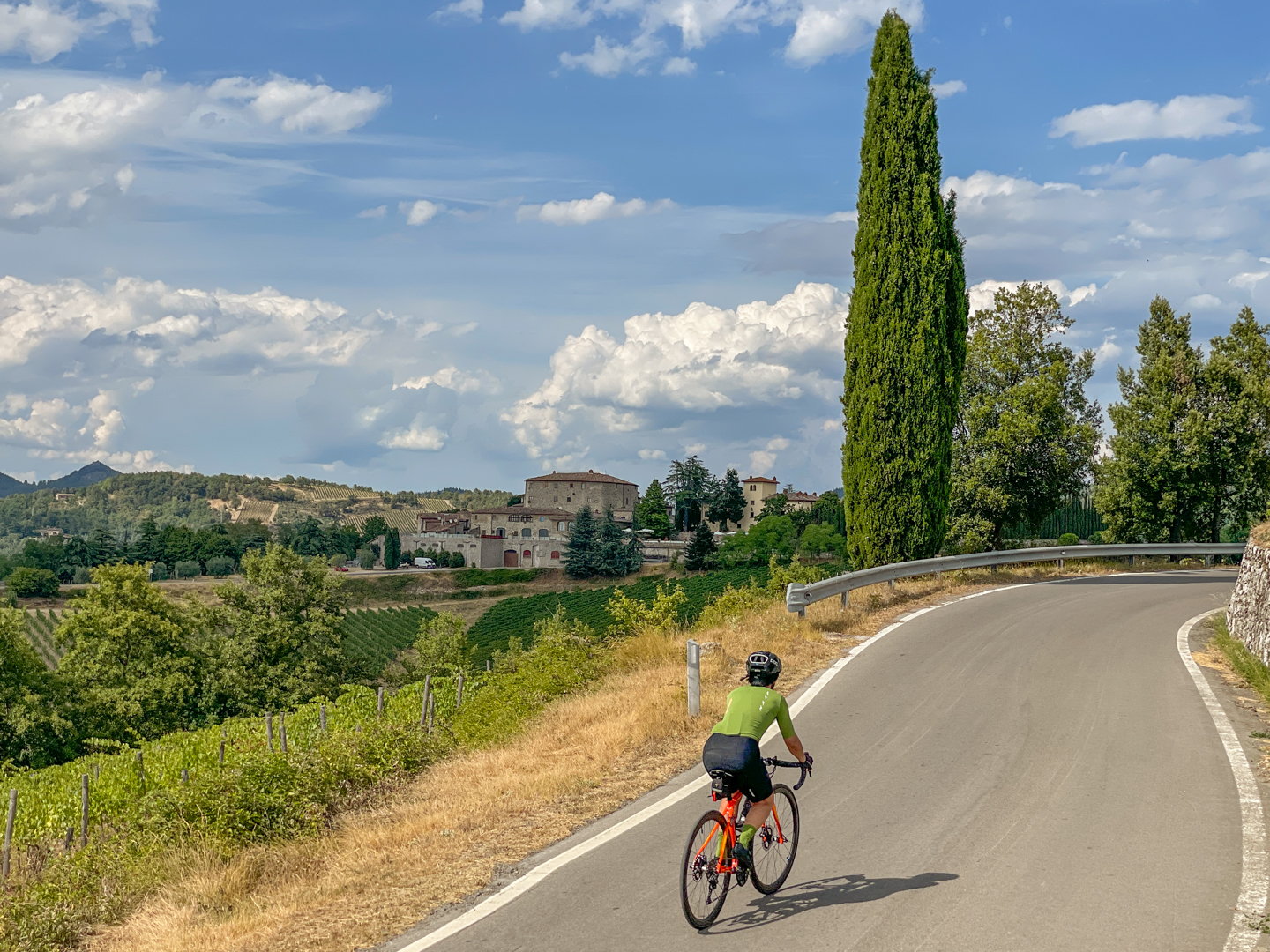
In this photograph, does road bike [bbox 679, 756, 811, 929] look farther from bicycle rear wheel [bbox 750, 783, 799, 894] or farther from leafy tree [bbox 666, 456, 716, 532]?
leafy tree [bbox 666, 456, 716, 532]

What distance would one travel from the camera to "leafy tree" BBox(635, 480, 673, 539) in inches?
5738

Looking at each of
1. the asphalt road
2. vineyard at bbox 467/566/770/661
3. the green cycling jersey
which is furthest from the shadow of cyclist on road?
vineyard at bbox 467/566/770/661

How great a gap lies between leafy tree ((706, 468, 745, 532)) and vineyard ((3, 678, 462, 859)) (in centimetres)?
11997

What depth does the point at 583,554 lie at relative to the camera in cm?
12444

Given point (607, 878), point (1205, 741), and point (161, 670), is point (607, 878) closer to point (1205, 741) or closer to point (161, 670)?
point (1205, 741)

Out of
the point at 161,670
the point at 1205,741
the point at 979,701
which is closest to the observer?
the point at 1205,741

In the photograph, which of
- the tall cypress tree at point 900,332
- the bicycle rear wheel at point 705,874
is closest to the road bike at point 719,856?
the bicycle rear wheel at point 705,874

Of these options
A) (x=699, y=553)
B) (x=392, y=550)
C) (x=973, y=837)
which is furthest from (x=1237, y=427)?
(x=392, y=550)

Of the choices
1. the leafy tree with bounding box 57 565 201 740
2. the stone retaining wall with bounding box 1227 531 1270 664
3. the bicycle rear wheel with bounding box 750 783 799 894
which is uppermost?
the stone retaining wall with bounding box 1227 531 1270 664

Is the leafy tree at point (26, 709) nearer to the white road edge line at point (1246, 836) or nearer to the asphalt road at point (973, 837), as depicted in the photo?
the asphalt road at point (973, 837)

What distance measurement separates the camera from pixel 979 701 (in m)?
11.0

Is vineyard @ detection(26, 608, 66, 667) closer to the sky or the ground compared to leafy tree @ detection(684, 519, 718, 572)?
closer to the ground

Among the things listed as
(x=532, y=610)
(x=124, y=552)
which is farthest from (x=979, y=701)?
(x=124, y=552)

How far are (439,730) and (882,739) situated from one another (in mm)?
5717
